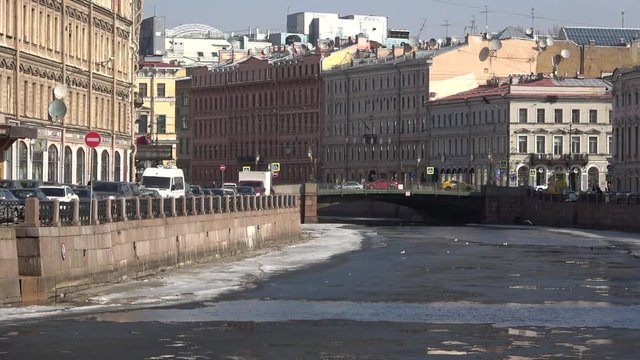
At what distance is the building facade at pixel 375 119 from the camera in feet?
546

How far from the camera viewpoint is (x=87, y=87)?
91.9 metres

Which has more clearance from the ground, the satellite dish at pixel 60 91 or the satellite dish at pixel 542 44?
the satellite dish at pixel 542 44

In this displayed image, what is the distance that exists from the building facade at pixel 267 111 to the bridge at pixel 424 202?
33.1 m

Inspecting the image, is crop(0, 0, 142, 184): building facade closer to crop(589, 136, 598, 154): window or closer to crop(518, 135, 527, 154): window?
crop(518, 135, 527, 154): window

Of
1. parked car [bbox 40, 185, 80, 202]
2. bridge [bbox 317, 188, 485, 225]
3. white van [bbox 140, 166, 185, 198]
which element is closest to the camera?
parked car [bbox 40, 185, 80, 202]

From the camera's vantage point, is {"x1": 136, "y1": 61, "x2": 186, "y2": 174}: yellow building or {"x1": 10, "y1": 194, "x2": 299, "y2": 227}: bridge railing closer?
{"x1": 10, "y1": 194, "x2": 299, "y2": 227}: bridge railing

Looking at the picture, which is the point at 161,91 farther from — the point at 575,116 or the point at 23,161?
the point at 23,161

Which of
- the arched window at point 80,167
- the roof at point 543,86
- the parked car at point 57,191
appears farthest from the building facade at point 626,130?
the parked car at point 57,191

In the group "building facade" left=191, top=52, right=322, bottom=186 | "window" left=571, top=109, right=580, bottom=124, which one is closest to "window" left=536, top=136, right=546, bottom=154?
"window" left=571, top=109, right=580, bottom=124

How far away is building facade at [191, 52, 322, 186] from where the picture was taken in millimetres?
183625

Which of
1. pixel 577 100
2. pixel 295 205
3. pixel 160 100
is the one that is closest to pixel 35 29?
pixel 295 205

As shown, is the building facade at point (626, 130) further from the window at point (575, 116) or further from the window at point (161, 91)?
the window at point (161, 91)

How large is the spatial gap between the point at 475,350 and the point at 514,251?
1780 inches

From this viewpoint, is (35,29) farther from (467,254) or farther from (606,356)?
(606,356)
